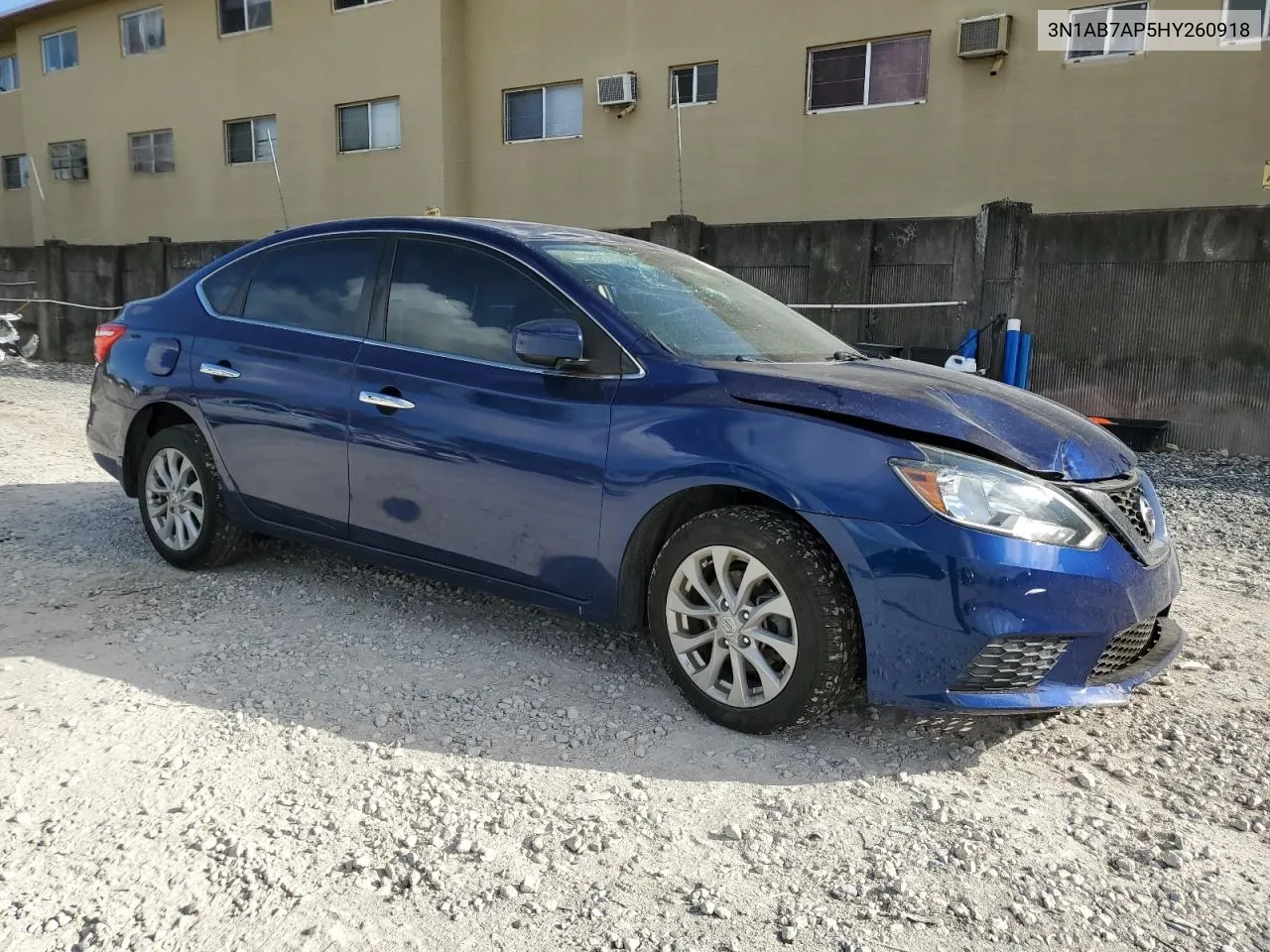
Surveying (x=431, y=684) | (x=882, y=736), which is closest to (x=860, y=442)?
(x=882, y=736)

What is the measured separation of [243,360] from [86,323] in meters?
16.5

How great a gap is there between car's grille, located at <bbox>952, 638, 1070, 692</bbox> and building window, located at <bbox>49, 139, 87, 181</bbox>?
26.1 meters

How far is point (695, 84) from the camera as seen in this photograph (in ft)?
48.9

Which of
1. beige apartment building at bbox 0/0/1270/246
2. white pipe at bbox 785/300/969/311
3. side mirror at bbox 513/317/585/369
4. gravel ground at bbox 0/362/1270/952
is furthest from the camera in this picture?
beige apartment building at bbox 0/0/1270/246

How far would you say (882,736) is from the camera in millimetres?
3166

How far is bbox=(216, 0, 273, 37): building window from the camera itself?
19344mm

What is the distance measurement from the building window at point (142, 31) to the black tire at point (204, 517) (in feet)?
67.8

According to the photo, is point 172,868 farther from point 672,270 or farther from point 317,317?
point 672,270

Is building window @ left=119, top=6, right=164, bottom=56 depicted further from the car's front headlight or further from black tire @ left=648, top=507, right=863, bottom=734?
the car's front headlight

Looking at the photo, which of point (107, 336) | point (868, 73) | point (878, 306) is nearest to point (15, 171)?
point (868, 73)

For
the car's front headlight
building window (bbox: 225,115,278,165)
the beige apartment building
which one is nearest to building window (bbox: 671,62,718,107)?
the beige apartment building

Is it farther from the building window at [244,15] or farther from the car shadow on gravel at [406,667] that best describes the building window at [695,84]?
the car shadow on gravel at [406,667]

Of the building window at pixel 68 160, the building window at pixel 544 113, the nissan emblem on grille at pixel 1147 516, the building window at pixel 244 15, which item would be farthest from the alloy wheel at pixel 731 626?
A: the building window at pixel 68 160

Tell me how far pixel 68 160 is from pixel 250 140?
6.84 m
